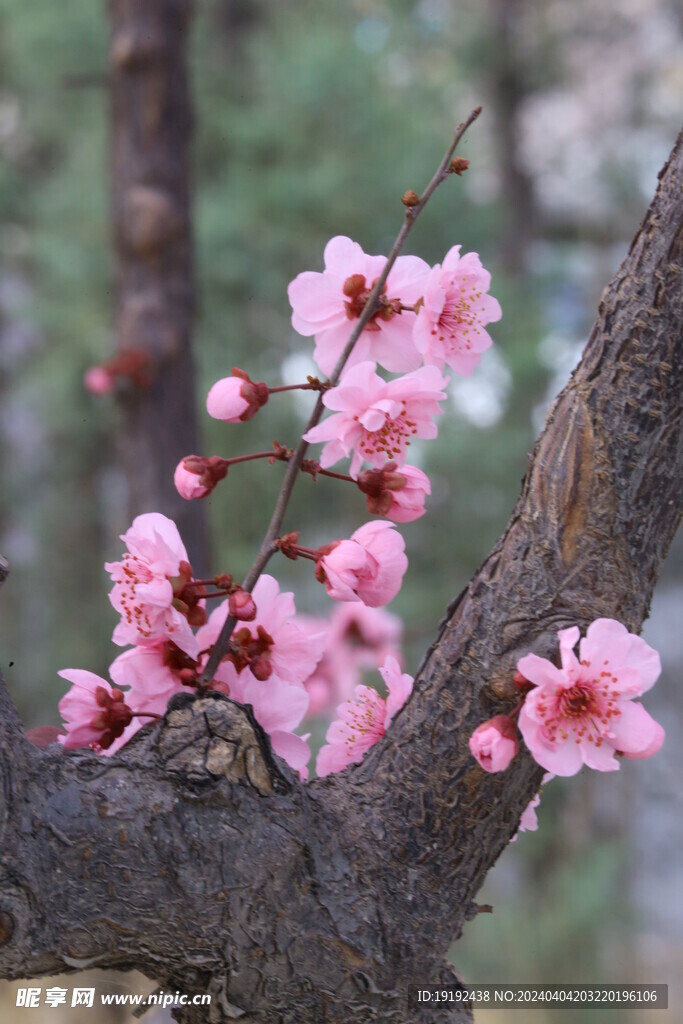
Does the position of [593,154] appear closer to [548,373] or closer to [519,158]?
[519,158]

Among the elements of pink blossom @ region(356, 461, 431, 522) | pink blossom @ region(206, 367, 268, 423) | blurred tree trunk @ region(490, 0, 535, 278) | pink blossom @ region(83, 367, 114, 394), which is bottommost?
pink blossom @ region(356, 461, 431, 522)

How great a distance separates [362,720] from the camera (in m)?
0.49

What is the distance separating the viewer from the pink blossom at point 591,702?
40 centimetres

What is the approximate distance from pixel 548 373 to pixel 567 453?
7.26 ft

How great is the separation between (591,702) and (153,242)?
3.57ft

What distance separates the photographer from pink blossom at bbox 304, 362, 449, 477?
0.41 meters

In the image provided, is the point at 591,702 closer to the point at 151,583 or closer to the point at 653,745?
the point at 653,745

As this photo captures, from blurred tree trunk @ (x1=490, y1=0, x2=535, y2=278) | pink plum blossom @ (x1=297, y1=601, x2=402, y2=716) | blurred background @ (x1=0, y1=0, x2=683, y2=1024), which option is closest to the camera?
pink plum blossom @ (x1=297, y1=601, x2=402, y2=716)

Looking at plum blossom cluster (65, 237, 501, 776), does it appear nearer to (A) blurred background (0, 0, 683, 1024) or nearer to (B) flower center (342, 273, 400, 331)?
(B) flower center (342, 273, 400, 331)

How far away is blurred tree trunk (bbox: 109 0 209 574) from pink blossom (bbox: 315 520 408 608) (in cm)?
89

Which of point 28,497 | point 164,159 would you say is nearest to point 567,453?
point 164,159

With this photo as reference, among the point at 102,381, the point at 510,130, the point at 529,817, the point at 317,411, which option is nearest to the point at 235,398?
the point at 317,411

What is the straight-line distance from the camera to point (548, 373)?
2584 mm

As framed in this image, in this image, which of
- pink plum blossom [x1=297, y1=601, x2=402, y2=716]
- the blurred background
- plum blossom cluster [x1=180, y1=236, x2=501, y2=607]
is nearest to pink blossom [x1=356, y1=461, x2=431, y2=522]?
plum blossom cluster [x1=180, y1=236, x2=501, y2=607]
